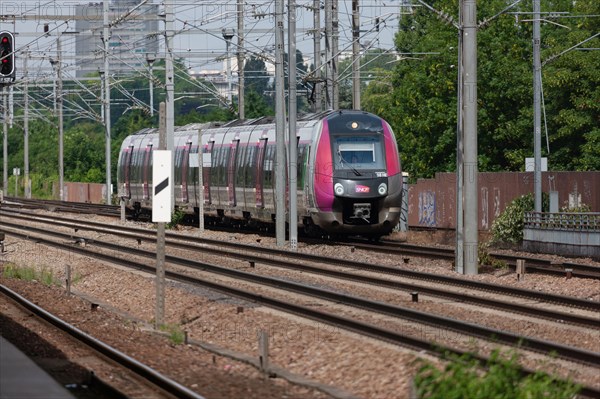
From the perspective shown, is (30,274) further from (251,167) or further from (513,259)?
(251,167)

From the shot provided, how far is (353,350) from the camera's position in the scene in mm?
14844

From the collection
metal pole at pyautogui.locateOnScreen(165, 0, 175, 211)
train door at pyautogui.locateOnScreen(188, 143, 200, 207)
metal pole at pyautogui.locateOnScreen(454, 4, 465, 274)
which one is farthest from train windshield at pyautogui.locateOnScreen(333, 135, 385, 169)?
train door at pyautogui.locateOnScreen(188, 143, 200, 207)

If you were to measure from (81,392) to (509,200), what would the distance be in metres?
31.6

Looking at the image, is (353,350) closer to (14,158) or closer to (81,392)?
(81,392)

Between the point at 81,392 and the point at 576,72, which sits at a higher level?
the point at 576,72

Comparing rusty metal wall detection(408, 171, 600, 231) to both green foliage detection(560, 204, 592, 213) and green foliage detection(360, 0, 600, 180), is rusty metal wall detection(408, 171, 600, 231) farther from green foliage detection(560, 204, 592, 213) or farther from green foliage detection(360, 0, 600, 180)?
green foliage detection(360, 0, 600, 180)

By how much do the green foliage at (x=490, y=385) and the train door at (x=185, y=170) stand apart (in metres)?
35.9

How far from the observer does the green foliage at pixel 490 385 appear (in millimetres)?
10188

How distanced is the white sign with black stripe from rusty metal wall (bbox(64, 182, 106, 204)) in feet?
200

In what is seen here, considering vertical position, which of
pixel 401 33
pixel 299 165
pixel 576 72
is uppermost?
pixel 401 33

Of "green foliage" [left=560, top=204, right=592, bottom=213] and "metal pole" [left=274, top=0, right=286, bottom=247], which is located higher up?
"metal pole" [left=274, top=0, right=286, bottom=247]

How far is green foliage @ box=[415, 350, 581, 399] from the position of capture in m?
10.2

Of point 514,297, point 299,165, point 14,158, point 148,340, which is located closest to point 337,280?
point 514,297

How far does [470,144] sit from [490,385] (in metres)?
15.3
